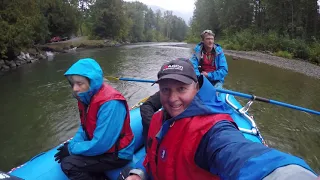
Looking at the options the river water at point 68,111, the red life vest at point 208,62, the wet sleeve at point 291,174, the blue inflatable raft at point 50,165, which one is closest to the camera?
the wet sleeve at point 291,174

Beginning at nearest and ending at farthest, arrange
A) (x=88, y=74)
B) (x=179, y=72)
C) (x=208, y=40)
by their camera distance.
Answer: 1. (x=179, y=72)
2. (x=88, y=74)
3. (x=208, y=40)

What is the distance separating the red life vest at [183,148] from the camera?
1.35 metres

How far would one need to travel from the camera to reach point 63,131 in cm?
579

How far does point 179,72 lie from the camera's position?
57.6 inches

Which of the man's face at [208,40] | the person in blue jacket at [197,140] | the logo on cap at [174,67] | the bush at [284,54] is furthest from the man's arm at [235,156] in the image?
the bush at [284,54]

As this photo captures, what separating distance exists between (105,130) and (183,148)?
1059mm

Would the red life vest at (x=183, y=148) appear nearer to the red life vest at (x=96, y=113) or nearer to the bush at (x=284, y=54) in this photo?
the red life vest at (x=96, y=113)

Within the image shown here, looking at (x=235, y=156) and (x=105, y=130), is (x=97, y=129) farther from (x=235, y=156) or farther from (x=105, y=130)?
(x=235, y=156)

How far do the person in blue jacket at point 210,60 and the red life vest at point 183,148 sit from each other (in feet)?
11.9

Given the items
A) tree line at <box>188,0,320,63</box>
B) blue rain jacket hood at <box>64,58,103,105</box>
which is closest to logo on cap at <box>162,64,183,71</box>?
blue rain jacket hood at <box>64,58,103,105</box>

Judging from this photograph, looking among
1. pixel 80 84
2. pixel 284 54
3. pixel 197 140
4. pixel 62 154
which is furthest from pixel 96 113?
pixel 284 54

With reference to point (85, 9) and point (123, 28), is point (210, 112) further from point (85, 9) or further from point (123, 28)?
point (85, 9)

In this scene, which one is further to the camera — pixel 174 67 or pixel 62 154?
pixel 62 154

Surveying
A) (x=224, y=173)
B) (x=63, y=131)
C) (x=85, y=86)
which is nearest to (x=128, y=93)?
(x=63, y=131)
